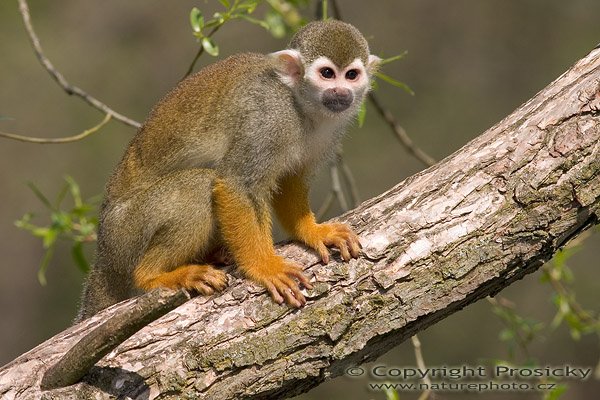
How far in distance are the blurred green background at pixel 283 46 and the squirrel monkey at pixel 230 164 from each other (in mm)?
5444

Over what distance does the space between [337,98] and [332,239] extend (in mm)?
879

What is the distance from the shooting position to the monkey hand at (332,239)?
428cm

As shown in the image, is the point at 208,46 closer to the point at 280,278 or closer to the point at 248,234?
the point at 248,234

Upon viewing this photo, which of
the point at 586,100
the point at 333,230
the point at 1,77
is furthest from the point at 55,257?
the point at 586,100

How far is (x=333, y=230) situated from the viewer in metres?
4.46

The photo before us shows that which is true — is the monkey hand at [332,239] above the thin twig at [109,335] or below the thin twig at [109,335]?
above

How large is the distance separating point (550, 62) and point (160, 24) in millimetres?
5282

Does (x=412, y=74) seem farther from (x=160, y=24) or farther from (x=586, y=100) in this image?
(x=586, y=100)

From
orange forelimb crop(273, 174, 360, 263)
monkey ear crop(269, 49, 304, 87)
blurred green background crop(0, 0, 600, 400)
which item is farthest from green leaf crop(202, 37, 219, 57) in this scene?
blurred green background crop(0, 0, 600, 400)

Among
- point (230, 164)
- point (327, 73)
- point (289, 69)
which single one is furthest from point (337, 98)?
point (230, 164)

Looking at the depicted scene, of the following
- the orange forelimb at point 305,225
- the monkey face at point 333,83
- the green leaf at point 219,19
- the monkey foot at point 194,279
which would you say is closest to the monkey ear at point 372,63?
the monkey face at point 333,83

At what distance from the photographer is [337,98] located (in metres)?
4.80

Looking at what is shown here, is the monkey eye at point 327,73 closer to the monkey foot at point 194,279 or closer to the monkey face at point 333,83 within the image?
the monkey face at point 333,83

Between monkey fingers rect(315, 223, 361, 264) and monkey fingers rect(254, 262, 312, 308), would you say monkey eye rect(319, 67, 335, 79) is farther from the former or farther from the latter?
monkey fingers rect(254, 262, 312, 308)
